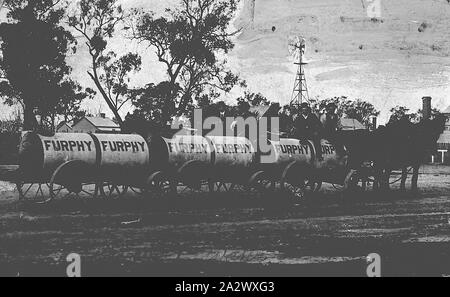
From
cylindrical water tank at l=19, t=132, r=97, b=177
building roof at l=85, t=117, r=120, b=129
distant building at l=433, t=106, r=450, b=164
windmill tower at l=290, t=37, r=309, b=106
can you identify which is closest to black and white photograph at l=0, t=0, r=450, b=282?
cylindrical water tank at l=19, t=132, r=97, b=177

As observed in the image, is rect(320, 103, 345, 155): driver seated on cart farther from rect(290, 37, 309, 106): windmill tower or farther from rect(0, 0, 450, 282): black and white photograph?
rect(290, 37, 309, 106): windmill tower

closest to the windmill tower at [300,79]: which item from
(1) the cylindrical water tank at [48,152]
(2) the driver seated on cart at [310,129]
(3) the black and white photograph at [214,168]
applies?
(3) the black and white photograph at [214,168]

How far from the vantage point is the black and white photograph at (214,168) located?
929 cm

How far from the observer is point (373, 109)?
123375 millimetres

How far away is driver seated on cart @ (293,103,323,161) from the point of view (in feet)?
73.7

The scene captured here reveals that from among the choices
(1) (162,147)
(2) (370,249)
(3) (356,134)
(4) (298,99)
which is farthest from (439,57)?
(4) (298,99)

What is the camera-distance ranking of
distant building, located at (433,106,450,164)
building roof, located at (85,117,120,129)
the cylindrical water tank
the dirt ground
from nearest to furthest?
the dirt ground
the cylindrical water tank
distant building, located at (433,106,450,164)
building roof, located at (85,117,120,129)

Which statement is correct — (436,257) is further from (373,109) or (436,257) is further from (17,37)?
(373,109)

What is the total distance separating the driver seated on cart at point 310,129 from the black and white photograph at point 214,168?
0.21ft

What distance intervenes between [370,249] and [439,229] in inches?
142

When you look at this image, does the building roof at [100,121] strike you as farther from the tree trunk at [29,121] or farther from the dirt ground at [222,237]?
the dirt ground at [222,237]

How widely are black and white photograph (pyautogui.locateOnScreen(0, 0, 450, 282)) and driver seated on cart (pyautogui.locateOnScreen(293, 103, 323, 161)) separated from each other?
0.06 m

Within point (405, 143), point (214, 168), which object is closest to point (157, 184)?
point (214, 168)

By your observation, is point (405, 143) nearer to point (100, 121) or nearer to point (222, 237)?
point (222, 237)
